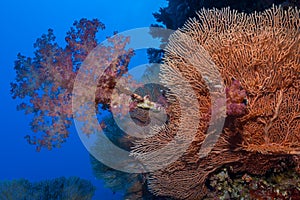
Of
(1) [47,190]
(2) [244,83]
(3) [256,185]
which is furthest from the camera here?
(1) [47,190]

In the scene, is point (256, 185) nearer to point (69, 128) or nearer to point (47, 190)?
point (47, 190)

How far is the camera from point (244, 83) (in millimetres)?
3203

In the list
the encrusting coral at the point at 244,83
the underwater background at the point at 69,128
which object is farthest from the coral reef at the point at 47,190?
the encrusting coral at the point at 244,83

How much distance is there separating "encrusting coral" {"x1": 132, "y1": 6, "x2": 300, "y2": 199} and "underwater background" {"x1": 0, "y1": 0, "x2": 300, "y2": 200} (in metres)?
0.77

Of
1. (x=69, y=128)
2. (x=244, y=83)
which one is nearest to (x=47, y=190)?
(x=69, y=128)

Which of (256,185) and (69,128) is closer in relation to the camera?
(256,185)

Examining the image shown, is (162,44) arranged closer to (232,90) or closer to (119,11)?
(232,90)

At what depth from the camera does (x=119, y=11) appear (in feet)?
362

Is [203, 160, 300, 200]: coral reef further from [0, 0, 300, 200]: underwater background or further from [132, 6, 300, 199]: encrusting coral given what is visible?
[132, 6, 300, 199]: encrusting coral

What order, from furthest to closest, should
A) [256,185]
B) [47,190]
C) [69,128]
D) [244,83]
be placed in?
[69,128] < [47,190] < [256,185] < [244,83]

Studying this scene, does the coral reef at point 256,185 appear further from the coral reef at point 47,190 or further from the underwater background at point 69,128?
the coral reef at point 47,190

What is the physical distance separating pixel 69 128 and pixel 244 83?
990cm

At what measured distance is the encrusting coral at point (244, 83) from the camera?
312cm

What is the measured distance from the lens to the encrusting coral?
3123 mm
